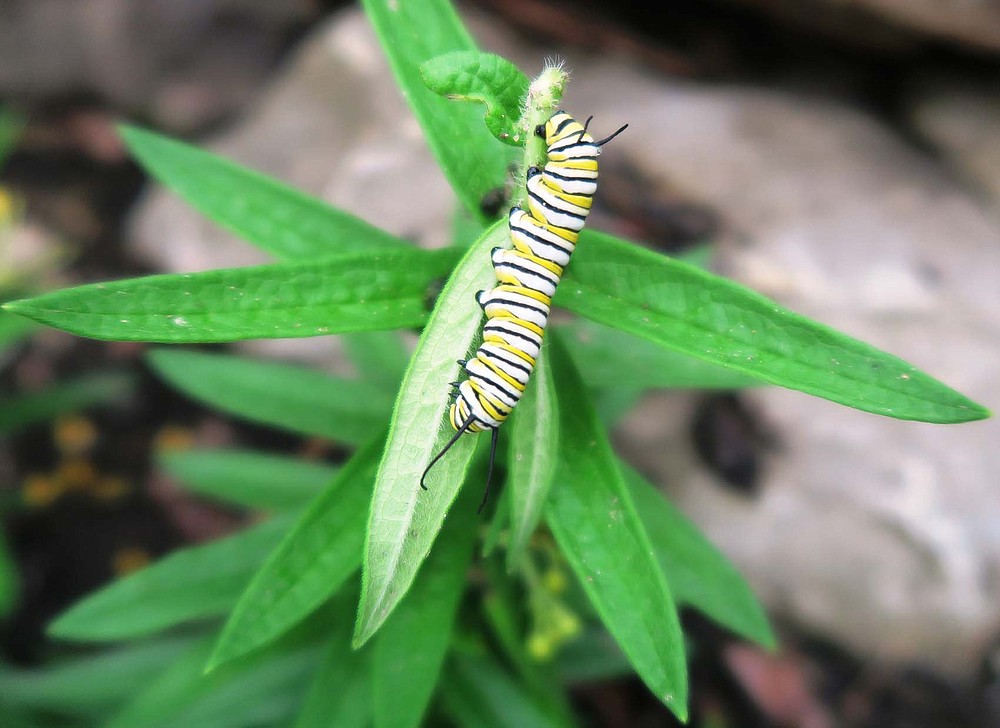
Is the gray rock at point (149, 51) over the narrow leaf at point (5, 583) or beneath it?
over

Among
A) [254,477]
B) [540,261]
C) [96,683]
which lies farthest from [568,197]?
[96,683]

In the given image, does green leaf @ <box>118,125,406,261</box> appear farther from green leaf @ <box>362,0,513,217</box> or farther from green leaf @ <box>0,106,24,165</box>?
green leaf @ <box>0,106,24,165</box>

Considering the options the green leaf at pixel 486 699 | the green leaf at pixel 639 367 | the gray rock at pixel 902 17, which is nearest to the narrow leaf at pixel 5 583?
the green leaf at pixel 486 699

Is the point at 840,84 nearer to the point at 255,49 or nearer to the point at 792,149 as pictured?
the point at 792,149

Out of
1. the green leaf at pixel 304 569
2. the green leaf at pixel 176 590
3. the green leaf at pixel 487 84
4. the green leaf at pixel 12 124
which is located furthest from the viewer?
the green leaf at pixel 12 124

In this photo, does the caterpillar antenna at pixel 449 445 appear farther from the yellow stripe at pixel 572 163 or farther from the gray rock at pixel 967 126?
the gray rock at pixel 967 126

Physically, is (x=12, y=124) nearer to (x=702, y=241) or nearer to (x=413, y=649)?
(x=702, y=241)

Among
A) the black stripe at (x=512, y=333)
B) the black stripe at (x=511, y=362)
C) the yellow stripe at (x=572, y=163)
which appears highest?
the yellow stripe at (x=572, y=163)
